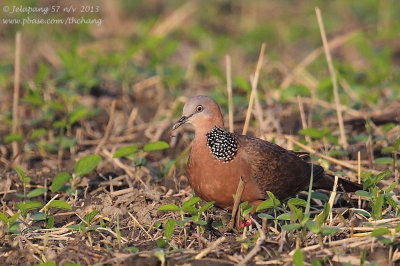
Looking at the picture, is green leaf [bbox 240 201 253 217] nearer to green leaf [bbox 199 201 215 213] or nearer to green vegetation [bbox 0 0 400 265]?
green vegetation [bbox 0 0 400 265]

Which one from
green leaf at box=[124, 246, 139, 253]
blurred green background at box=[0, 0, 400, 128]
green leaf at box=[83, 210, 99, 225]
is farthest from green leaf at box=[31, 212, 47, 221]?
blurred green background at box=[0, 0, 400, 128]

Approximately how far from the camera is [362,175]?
19.9 feet

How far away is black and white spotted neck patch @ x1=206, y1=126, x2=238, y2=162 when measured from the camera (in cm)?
553

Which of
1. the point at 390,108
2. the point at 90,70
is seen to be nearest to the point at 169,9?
the point at 90,70

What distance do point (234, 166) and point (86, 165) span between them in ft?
4.05

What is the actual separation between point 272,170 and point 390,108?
2.40 metres

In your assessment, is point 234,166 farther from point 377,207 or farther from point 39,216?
point 39,216

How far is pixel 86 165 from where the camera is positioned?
6039 millimetres

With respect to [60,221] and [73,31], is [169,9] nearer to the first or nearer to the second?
[73,31]

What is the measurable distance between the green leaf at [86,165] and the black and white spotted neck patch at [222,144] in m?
0.96

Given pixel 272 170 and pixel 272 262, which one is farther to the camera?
pixel 272 170

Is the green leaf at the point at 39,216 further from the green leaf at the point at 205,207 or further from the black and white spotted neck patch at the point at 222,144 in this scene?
the black and white spotted neck patch at the point at 222,144

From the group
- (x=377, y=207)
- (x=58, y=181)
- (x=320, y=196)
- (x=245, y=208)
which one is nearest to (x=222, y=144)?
(x=245, y=208)

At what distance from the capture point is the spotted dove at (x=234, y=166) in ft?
17.9
